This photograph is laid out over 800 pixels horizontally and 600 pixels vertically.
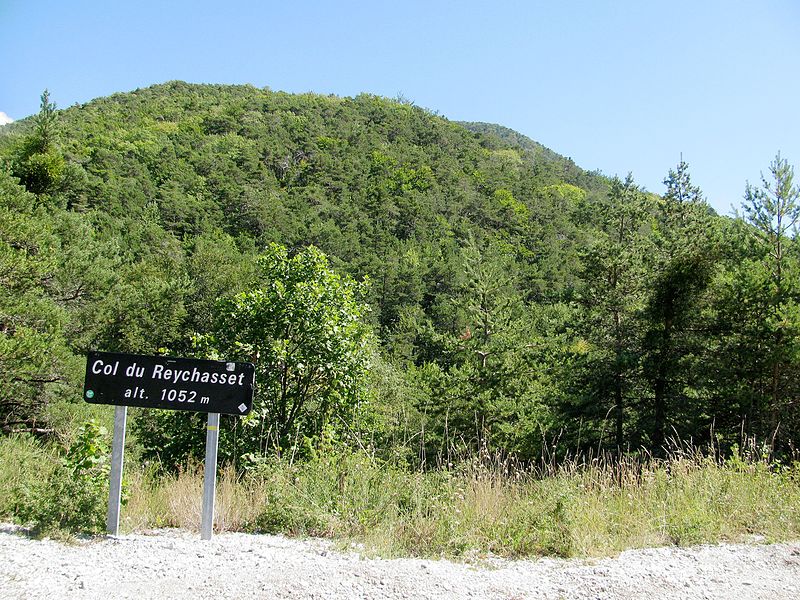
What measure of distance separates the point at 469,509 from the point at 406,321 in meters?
37.8

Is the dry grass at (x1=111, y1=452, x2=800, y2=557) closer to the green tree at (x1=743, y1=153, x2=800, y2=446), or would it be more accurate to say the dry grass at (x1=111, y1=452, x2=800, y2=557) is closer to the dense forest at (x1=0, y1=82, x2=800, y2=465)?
the dense forest at (x1=0, y1=82, x2=800, y2=465)

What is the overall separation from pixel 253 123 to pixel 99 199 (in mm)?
50009

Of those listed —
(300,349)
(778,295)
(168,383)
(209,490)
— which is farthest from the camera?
(778,295)

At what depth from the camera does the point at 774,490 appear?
15.1ft

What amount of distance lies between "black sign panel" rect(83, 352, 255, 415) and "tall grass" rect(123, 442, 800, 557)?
0.83 m

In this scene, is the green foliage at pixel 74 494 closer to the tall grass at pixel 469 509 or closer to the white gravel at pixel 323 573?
the white gravel at pixel 323 573

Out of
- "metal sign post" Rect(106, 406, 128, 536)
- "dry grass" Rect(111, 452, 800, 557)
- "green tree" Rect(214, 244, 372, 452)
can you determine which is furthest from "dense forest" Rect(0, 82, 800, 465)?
"metal sign post" Rect(106, 406, 128, 536)

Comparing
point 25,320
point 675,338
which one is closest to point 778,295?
point 675,338

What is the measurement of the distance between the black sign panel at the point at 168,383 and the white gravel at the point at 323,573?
859 millimetres

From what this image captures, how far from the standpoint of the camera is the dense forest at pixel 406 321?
8.09 metres

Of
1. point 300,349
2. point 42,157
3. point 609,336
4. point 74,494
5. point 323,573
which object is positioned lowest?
point 323,573

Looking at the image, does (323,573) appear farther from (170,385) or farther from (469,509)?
(170,385)

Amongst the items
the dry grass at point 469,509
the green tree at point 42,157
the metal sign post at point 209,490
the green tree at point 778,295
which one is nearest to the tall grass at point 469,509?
the dry grass at point 469,509

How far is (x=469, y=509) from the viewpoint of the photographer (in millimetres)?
4027
